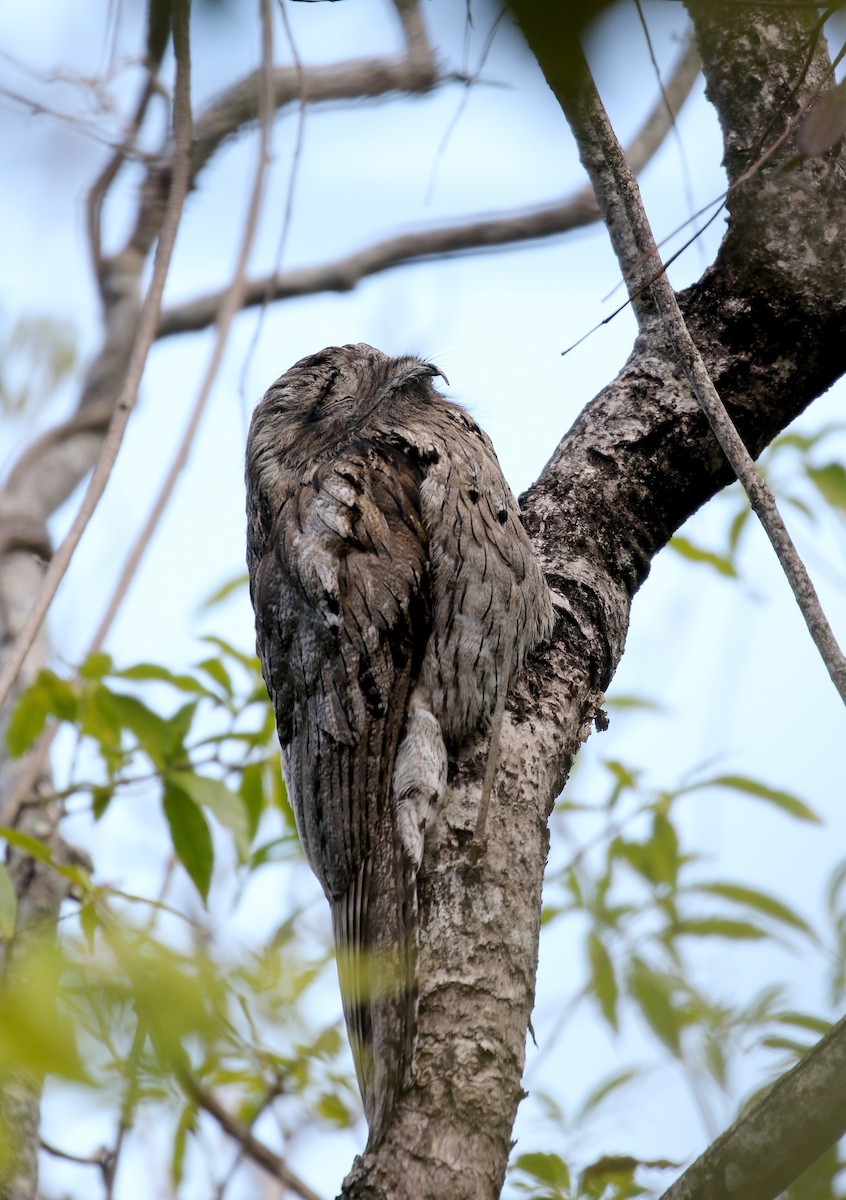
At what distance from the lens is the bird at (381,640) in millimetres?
2219

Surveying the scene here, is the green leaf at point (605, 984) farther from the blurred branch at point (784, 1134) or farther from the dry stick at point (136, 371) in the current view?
the dry stick at point (136, 371)

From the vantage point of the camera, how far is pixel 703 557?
11.7ft

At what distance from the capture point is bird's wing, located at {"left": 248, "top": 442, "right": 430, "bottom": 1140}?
2186 millimetres

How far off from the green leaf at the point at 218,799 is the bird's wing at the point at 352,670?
282 millimetres

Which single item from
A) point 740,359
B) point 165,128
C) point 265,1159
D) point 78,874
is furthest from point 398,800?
point 165,128

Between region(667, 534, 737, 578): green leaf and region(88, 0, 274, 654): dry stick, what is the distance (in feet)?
5.13

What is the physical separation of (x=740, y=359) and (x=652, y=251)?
623 mm

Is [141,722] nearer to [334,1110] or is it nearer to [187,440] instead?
[187,440]

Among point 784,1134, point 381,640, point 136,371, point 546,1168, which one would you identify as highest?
point 136,371

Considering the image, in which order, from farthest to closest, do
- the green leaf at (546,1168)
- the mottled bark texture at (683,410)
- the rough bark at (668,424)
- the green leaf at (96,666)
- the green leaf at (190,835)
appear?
the green leaf at (96,666)
the green leaf at (190,835)
the mottled bark texture at (683,410)
the rough bark at (668,424)
the green leaf at (546,1168)

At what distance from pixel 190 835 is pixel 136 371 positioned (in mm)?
1170

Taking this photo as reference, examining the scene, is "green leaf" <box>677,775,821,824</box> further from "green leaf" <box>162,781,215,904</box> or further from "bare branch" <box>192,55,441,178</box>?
"bare branch" <box>192,55,441,178</box>

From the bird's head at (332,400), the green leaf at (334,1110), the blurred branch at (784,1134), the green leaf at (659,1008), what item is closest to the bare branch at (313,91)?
the bird's head at (332,400)

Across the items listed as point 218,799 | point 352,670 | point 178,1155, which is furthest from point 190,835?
point 178,1155
